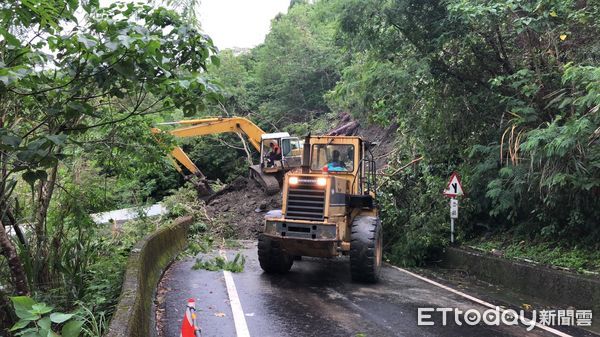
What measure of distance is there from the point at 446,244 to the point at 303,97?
84.9ft

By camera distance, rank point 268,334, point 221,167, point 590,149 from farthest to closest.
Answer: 1. point 221,167
2. point 590,149
3. point 268,334

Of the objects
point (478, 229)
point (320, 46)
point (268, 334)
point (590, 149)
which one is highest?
point (320, 46)

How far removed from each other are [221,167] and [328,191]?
91.3ft

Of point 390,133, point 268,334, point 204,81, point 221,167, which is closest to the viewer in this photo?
point 204,81

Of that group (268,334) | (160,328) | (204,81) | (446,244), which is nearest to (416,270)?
(446,244)

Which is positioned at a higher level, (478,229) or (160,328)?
(478,229)

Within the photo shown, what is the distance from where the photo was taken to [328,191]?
364 inches

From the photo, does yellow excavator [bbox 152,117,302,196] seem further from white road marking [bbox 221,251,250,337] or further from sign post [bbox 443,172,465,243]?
white road marking [bbox 221,251,250,337]

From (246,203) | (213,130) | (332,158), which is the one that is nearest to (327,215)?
(332,158)

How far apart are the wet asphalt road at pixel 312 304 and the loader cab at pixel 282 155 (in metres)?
8.96

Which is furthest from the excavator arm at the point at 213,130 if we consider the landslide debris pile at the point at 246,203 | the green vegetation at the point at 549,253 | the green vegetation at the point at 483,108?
the green vegetation at the point at 549,253

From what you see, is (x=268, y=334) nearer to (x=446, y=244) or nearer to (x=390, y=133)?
(x=446, y=244)

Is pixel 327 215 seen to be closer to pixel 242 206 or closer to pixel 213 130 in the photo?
pixel 242 206

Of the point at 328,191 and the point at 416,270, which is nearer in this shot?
the point at 328,191
